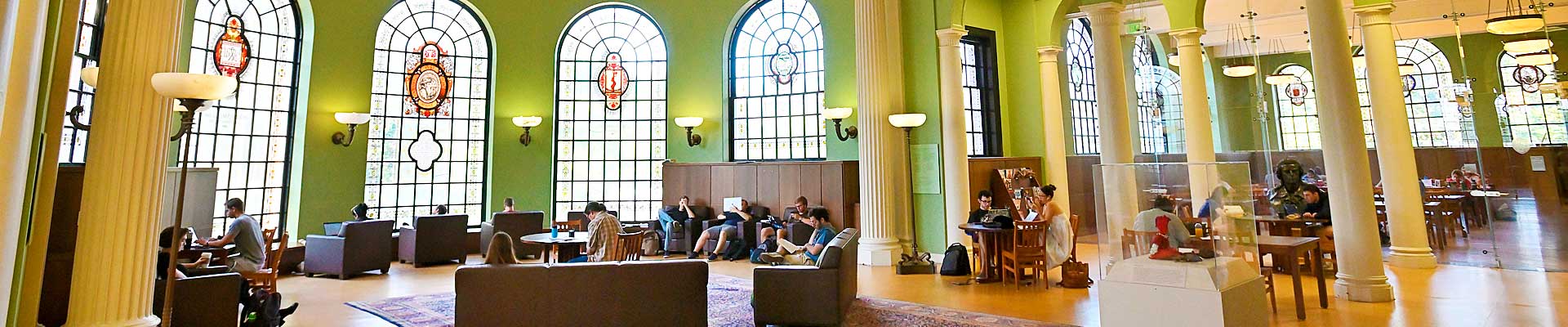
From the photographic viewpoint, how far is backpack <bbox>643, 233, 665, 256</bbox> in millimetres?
8617

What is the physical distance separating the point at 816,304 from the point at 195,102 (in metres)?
4.02

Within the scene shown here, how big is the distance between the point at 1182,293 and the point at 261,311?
5.90 m

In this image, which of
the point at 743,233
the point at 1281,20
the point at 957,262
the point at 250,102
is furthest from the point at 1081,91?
the point at 250,102

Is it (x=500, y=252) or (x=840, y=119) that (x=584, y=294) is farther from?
(x=840, y=119)

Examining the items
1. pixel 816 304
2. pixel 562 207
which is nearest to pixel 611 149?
pixel 562 207

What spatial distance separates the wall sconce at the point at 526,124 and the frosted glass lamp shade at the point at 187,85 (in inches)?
264

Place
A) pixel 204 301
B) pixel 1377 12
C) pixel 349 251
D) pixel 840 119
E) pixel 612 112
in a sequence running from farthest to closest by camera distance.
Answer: pixel 612 112, pixel 840 119, pixel 349 251, pixel 1377 12, pixel 204 301

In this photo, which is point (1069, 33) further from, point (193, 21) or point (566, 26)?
point (193, 21)

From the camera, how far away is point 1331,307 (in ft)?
15.9

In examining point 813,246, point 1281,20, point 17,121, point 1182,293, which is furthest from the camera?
point 1281,20

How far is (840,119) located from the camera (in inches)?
379

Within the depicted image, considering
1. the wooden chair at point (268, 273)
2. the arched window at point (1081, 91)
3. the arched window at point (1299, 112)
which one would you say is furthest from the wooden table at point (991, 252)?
the arched window at point (1299, 112)

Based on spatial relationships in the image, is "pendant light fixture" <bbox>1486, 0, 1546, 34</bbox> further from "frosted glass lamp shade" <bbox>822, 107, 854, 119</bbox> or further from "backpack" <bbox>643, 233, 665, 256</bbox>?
"backpack" <bbox>643, 233, 665, 256</bbox>

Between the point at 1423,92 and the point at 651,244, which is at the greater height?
the point at 1423,92
